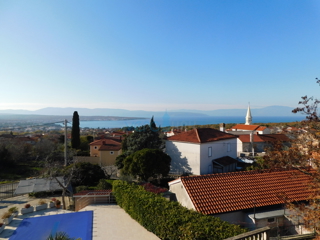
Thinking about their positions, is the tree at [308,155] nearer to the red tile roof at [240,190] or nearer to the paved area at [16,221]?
the red tile roof at [240,190]

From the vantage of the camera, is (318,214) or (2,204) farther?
(2,204)

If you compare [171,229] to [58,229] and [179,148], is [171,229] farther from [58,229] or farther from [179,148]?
[179,148]

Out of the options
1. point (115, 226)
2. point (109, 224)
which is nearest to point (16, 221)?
point (109, 224)

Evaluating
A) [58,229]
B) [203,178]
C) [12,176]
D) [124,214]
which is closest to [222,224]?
[203,178]

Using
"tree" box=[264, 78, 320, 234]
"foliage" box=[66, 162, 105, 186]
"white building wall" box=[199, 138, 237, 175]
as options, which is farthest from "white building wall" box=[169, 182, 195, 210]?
"white building wall" box=[199, 138, 237, 175]

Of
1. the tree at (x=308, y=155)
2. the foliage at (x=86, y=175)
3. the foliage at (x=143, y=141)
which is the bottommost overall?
the foliage at (x=86, y=175)

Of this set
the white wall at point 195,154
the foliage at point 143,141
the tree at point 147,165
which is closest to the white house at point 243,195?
the tree at point 147,165
